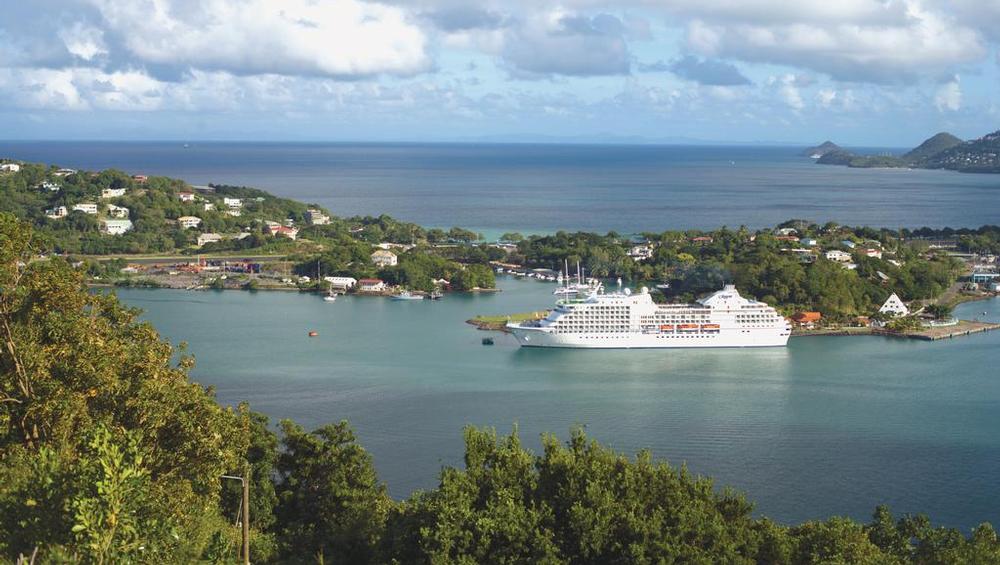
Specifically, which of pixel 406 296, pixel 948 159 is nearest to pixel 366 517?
pixel 406 296

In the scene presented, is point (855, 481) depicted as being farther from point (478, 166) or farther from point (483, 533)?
point (478, 166)

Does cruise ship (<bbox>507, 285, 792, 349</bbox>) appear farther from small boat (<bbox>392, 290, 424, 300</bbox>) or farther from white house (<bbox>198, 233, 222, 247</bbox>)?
white house (<bbox>198, 233, 222, 247</bbox>)

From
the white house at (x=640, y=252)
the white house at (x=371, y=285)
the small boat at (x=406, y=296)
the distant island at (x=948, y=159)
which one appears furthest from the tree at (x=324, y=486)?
the distant island at (x=948, y=159)

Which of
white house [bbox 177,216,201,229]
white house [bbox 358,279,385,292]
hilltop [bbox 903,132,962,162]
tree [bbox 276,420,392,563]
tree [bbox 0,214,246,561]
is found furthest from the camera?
hilltop [bbox 903,132,962,162]

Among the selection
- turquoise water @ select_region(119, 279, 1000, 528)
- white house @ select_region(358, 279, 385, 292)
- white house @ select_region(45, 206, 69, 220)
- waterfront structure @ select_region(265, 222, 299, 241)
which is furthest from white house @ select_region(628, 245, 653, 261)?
white house @ select_region(45, 206, 69, 220)

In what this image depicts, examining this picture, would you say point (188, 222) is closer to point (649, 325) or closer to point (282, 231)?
point (282, 231)

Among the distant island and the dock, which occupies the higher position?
the distant island

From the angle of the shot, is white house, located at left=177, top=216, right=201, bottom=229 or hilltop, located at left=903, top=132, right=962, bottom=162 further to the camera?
hilltop, located at left=903, top=132, right=962, bottom=162

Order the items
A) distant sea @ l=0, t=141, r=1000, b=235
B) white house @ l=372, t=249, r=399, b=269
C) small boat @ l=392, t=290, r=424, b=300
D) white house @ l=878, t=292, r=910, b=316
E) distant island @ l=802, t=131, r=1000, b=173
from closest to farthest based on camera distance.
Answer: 1. white house @ l=878, t=292, r=910, b=316
2. small boat @ l=392, t=290, r=424, b=300
3. white house @ l=372, t=249, r=399, b=269
4. distant sea @ l=0, t=141, r=1000, b=235
5. distant island @ l=802, t=131, r=1000, b=173
